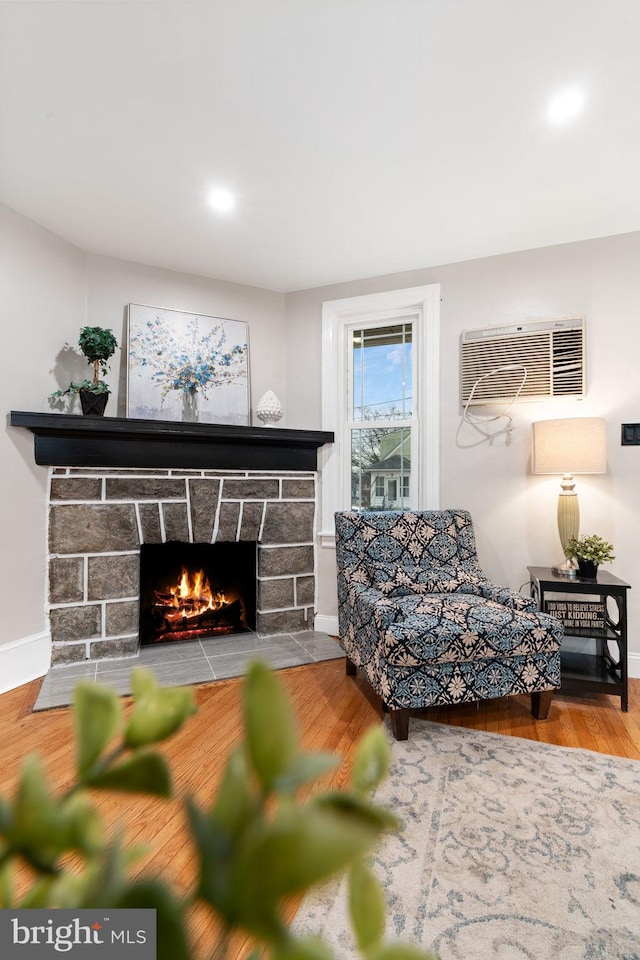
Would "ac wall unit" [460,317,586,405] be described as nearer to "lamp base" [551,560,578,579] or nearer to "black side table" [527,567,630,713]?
"lamp base" [551,560,578,579]

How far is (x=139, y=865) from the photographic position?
143 centimetres

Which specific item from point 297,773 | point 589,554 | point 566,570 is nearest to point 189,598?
point 566,570

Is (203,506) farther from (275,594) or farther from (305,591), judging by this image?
(305,591)

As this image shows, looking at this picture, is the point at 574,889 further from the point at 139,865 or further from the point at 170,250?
the point at 170,250

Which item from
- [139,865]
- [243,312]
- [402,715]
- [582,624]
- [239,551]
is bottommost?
[139,865]

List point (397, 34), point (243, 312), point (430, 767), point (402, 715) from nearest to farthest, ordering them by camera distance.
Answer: point (397, 34)
point (430, 767)
point (402, 715)
point (243, 312)

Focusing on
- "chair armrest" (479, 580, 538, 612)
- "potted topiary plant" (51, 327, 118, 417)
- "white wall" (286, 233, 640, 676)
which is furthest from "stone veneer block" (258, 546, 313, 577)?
"potted topiary plant" (51, 327, 118, 417)

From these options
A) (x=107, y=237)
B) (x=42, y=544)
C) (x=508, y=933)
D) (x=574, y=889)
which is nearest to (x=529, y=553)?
(x=574, y=889)

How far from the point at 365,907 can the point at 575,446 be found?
2.65 metres

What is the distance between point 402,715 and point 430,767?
23cm

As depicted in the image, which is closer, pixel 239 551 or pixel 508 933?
pixel 508 933

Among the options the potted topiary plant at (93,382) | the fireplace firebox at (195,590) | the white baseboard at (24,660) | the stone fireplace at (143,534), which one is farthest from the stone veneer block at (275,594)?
the potted topiary plant at (93,382)

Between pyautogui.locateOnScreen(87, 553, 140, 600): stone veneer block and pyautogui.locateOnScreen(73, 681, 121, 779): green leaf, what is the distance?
9.14ft

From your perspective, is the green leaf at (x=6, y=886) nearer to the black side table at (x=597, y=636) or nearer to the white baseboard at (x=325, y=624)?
the black side table at (x=597, y=636)
